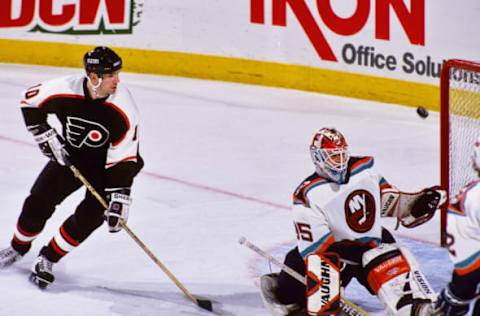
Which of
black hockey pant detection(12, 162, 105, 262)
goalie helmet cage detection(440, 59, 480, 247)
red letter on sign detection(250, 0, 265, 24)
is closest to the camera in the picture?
black hockey pant detection(12, 162, 105, 262)

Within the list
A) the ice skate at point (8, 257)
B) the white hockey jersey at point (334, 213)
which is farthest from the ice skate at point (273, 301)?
the ice skate at point (8, 257)

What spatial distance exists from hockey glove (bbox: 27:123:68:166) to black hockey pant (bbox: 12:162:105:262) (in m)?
0.09

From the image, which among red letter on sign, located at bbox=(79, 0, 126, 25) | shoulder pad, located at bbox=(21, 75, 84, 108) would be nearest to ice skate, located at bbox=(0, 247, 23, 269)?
shoulder pad, located at bbox=(21, 75, 84, 108)

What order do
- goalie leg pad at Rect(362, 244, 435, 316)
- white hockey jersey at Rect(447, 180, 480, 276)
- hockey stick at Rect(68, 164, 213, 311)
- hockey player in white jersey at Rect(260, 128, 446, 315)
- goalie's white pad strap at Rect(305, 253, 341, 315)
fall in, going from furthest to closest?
hockey stick at Rect(68, 164, 213, 311), hockey player in white jersey at Rect(260, 128, 446, 315), goalie leg pad at Rect(362, 244, 435, 316), goalie's white pad strap at Rect(305, 253, 341, 315), white hockey jersey at Rect(447, 180, 480, 276)

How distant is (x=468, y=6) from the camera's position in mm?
8359

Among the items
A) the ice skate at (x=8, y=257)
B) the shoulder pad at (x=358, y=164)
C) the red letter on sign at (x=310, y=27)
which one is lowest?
the ice skate at (x=8, y=257)

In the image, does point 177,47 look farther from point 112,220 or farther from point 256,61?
point 112,220

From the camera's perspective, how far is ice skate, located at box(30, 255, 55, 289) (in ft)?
18.0

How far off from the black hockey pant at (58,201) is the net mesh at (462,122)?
6.00ft

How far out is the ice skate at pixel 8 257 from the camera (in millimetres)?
5754

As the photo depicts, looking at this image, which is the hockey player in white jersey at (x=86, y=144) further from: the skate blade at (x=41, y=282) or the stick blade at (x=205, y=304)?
the stick blade at (x=205, y=304)

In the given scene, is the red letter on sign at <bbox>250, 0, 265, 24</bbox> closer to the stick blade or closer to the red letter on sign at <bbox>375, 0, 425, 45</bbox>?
the red letter on sign at <bbox>375, 0, 425, 45</bbox>

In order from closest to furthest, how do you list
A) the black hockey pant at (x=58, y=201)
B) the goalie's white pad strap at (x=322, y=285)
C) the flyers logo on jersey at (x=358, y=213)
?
the goalie's white pad strap at (x=322, y=285) < the flyers logo on jersey at (x=358, y=213) < the black hockey pant at (x=58, y=201)

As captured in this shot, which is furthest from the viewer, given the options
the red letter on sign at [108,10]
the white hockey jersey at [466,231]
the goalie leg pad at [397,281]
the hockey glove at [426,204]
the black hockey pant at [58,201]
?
the red letter on sign at [108,10]
